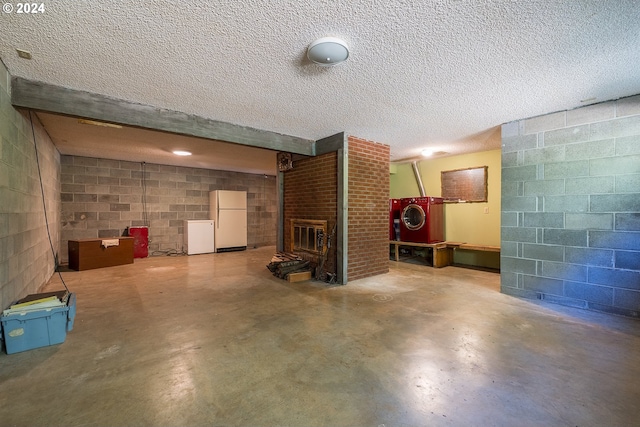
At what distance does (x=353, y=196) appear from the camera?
14.6 ft

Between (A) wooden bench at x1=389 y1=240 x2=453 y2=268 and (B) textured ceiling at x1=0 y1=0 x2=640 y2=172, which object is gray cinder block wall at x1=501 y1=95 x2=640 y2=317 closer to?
(B) textured ceiling at x1=0 y1=0 x2=640 y2=172

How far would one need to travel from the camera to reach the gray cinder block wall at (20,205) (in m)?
2.42

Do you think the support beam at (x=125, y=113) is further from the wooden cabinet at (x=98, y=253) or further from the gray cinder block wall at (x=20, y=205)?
the wooden cabinet at (x=98, y=253)

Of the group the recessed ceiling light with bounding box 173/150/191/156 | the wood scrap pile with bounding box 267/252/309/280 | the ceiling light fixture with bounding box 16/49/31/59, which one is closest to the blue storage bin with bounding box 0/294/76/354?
the ceiling light fixture with bounding box 16/49/31/59

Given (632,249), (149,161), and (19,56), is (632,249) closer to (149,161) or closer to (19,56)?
(19,56)

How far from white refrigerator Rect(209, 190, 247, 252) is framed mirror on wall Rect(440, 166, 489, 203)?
5.61m

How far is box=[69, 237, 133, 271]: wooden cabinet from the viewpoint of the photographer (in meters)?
5.19

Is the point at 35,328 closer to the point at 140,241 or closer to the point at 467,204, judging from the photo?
the point at 140,241

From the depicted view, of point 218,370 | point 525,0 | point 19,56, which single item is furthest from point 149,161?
point 525,0

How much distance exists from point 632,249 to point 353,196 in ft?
11.1

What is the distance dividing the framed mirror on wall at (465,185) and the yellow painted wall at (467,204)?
0.09 meters

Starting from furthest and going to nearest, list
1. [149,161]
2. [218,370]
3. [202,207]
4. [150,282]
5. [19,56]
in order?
1. [202,207]
2. [149,161]
3. [150,282]
4. [19,56]
5. [218,370]

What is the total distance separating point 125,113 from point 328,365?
11.3 feet

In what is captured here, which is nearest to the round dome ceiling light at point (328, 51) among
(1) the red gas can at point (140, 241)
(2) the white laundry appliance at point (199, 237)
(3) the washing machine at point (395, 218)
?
(3) the washing machine at point (395, 218)
